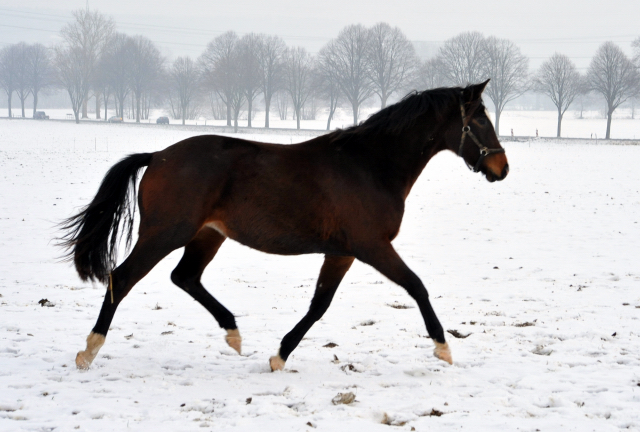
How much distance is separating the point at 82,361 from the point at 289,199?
6.25 feet

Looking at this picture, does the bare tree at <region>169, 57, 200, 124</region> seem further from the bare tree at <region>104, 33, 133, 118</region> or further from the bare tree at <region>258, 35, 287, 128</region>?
the bare tree at <region>258, 35, 287, 128</region>

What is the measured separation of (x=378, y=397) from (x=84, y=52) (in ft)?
309

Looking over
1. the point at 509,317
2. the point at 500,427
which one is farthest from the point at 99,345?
the point at 509,317

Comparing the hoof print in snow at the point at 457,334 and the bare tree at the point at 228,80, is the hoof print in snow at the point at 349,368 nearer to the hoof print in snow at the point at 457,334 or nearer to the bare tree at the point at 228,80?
the hoof print in snow at the point at 457,334

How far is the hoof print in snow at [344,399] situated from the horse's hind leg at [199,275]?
1283 mm

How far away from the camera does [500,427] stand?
3.63 metres

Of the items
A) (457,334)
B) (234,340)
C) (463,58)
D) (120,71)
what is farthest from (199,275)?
(120,71)

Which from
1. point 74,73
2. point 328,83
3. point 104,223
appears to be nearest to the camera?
point 104,223

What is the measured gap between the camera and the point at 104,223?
494cm

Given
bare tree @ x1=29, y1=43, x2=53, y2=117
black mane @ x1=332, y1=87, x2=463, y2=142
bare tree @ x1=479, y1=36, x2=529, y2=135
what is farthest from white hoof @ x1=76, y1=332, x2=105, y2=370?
bare tree @ x1=29, y1=43, x2=53, y2=117

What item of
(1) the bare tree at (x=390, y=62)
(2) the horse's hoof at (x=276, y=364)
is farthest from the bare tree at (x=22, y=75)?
(2) the horse's hoof at (x=276, y=364)

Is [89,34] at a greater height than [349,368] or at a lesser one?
greater

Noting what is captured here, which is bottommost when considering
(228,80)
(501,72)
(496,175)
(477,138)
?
(496,175)

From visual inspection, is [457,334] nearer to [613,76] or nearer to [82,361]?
[82,361]
